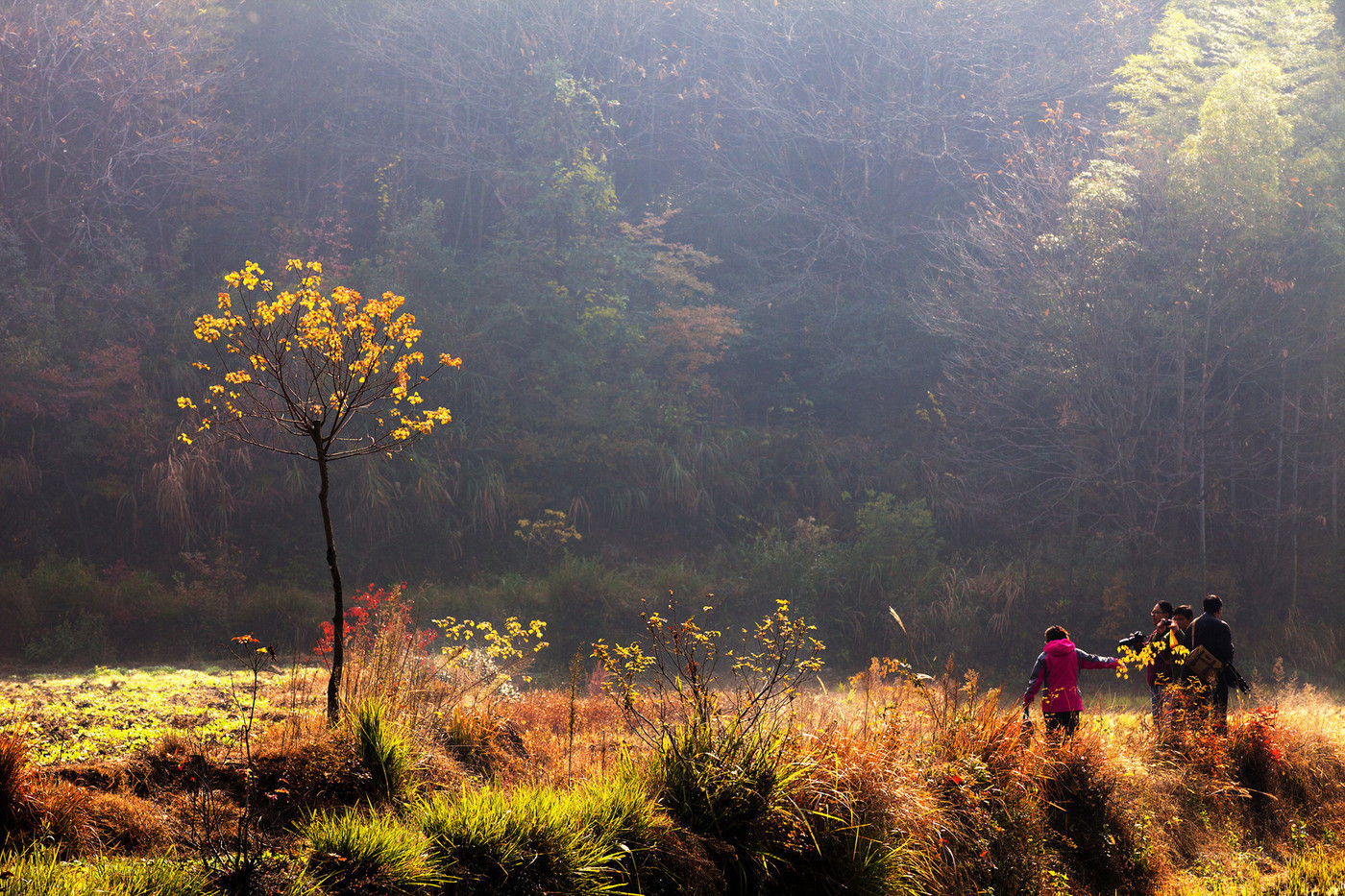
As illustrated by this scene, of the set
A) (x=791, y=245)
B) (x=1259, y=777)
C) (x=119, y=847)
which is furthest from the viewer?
(x=791, y=245)

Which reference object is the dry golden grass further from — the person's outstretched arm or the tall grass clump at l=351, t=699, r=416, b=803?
the person's outstretched arm

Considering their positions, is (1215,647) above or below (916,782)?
above

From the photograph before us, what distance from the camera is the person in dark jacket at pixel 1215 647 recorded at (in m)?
8.20

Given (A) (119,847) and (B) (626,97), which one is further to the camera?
(B) (626,97)

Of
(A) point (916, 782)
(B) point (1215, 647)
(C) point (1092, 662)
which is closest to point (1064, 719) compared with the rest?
(C) point (1092, 662)

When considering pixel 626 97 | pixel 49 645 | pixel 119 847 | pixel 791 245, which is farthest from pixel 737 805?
pixel 626 97

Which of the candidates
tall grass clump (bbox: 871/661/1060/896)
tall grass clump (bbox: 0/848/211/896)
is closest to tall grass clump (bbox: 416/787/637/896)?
tall grass clump (bbox: 0/848/211/896)

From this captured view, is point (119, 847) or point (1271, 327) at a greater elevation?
point (1271, 327)

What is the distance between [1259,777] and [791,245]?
1872cm

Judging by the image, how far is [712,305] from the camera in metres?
22.1

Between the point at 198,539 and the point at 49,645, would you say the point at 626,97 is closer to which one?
the point at 198,539

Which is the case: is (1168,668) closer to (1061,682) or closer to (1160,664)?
(1160,664)

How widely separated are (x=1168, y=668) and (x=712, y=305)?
15.1 metres

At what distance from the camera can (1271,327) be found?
57.2 ft
